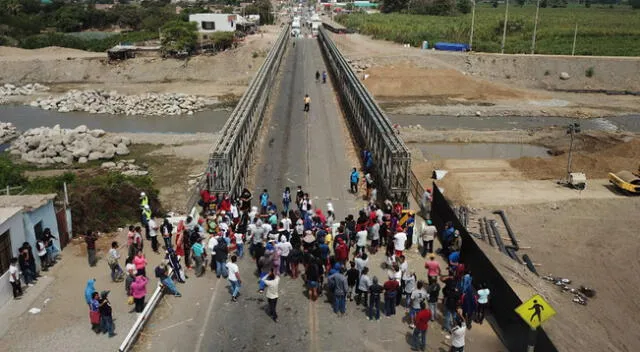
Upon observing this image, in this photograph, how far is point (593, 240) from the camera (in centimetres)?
2348

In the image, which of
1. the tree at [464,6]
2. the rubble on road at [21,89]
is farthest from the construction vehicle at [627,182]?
the tree at [464,6]

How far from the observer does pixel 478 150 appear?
132ft

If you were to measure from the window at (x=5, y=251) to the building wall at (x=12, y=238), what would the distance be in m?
0.12

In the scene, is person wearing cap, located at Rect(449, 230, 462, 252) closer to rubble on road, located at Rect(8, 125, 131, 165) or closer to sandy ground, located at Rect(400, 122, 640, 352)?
sandy ground, located at Rect(400, 122, 640, 352)

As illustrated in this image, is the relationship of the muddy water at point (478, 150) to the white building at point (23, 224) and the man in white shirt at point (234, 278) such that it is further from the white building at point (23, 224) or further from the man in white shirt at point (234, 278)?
the white building at point (23, 224)

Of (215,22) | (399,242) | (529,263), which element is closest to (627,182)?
(529,263)

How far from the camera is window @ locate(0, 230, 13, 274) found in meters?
16.0

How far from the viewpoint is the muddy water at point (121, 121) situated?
47156 mm

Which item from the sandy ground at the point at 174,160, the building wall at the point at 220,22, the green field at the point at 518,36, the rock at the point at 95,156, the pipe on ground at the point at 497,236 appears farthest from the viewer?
the building wall at the point at 220,22

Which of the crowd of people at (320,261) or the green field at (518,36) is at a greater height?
the green field at (518,36)

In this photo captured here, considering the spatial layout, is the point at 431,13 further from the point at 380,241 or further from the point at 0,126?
the point at 380,241

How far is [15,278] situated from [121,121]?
3614 centimetres

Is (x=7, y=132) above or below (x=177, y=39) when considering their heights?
below

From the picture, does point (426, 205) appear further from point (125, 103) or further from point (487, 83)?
point (487, 83)
